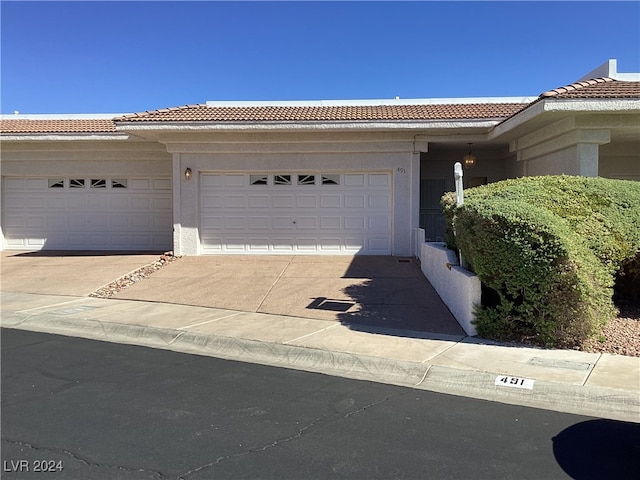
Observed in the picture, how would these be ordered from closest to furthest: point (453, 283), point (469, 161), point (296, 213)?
point (453, 283) → point (296, 213) → point (469, 161)

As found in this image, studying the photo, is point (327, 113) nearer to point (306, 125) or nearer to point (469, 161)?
point (306, 125)

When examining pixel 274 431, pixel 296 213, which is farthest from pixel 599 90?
pixel 274 431

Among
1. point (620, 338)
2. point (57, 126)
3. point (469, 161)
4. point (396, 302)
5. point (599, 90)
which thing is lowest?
point (620, 338)

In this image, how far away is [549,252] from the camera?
6770 mm

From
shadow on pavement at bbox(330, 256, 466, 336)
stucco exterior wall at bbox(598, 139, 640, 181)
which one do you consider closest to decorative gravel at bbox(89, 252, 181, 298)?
shadow on pavement at bbox(330, 256, 466, 336)

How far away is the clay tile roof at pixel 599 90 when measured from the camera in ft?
34.5

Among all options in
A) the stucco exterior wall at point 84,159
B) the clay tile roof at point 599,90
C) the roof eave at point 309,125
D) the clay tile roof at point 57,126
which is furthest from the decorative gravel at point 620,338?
the clay tile roof at point 57,126

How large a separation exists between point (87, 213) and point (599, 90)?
49.5 ft

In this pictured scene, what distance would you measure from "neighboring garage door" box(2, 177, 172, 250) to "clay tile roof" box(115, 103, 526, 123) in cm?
301

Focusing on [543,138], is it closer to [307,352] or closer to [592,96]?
[592,96]

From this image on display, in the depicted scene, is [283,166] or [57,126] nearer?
[283,166]

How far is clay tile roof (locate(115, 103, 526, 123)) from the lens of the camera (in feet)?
45.5

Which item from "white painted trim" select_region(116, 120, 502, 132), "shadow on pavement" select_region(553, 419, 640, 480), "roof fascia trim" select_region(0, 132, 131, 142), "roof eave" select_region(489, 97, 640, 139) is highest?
"roof fascia trim" select_region(0, 132, 131, 142)

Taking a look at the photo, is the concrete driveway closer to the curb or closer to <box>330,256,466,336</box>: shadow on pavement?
<box>330,256,466,336</box>: shadow on pavement
